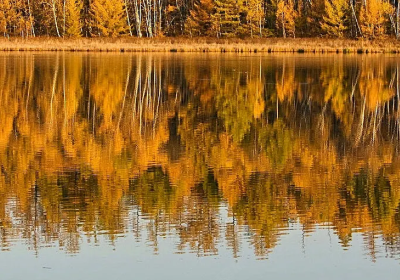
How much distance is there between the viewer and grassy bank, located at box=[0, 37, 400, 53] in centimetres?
5950

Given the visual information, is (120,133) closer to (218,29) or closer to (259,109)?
(259,109)

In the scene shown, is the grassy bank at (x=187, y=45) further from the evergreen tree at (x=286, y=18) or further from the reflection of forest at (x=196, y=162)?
the reflection of forest at (x=196, y=162)

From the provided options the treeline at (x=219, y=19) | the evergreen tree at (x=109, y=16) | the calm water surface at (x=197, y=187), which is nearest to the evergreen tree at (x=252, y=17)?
the treeline at (x=219, y=19)

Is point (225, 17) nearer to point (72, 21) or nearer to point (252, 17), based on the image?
point (252, 17)

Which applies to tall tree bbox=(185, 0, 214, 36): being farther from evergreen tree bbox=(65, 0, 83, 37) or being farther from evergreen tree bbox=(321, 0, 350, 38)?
evergreen tree bbox=(321, 0, 350, 38)

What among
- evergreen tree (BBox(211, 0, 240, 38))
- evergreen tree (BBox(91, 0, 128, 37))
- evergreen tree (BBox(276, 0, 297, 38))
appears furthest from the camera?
evergreen tree (BBox(211, 0, 240, 38))

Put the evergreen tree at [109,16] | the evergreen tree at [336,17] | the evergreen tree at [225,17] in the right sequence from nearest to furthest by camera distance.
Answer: the evergreen tree at [336,17] < the evergreen tree at [109,16] < the evergreen tree at [225,17]

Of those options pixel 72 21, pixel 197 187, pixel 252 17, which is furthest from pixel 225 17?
pixel 197 187

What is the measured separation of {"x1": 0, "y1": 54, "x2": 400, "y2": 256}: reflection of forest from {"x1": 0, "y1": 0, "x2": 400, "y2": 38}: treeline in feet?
138

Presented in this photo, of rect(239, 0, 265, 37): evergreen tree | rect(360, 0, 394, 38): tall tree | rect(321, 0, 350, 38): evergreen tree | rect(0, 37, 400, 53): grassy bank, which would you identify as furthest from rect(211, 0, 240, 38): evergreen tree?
rect(360, 0, 394, 38): tall tree

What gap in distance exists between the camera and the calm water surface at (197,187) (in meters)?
8.49

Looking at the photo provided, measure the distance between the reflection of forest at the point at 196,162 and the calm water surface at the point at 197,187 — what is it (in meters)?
0.03

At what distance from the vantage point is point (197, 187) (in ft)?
38.9

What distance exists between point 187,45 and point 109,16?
40.3 feet
